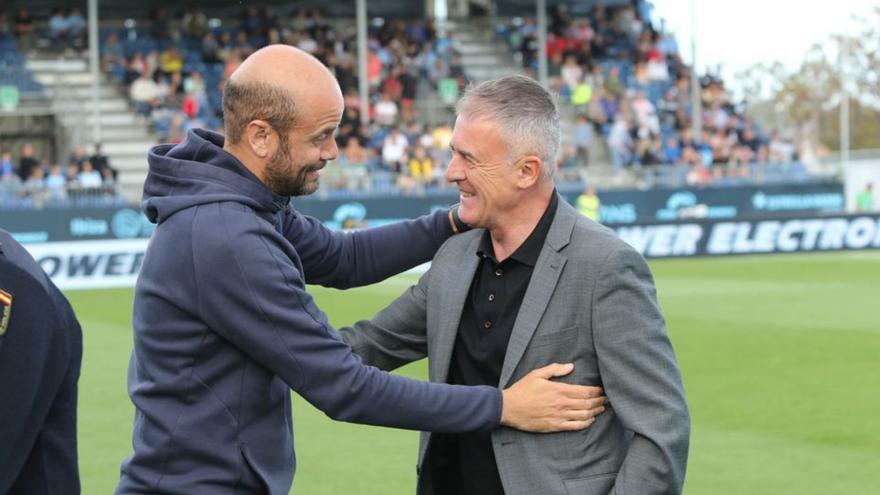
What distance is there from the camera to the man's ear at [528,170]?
12.0ft

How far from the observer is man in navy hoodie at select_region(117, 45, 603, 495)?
3342 mm

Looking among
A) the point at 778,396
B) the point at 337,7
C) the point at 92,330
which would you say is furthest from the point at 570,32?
the point at 778,396

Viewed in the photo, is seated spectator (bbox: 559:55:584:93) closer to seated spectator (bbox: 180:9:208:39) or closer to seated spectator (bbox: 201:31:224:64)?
seated spectator (bbox: 201:31:224:64)

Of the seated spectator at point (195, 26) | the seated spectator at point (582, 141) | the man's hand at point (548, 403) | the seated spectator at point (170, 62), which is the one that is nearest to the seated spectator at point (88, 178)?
the seated spectator at point (170, 62)

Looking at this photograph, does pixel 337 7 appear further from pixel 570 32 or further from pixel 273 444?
pixel 273 444

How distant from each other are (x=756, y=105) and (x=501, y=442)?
10058 cm

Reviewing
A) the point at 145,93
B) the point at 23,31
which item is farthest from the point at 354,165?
the point at 23,31

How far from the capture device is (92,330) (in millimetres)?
16344

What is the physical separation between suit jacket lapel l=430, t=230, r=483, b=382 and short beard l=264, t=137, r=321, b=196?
1.73 ft

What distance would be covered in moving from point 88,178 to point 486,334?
79.9 ft

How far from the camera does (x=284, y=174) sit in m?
3.53

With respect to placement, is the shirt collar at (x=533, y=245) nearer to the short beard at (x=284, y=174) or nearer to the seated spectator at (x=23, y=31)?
the short beard at (x=284, y=174)

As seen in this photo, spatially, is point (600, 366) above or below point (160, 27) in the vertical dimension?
below

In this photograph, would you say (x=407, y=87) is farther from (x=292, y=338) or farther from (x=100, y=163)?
(x=292, y=338)
